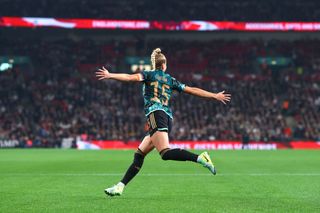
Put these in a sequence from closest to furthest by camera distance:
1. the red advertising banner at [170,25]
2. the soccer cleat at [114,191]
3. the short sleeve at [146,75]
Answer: the short sleeve at [146,75] < the soccer cleat at [114,191] < the red advertising banner at [170,25]

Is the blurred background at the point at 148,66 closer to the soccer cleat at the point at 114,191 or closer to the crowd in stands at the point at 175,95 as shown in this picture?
the crowd in stands at the point at 175,95

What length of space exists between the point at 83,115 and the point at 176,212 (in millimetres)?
36562

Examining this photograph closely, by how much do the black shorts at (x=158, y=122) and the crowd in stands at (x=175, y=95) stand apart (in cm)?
3256

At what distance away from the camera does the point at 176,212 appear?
8.08 m

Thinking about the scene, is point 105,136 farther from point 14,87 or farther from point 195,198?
point 195,198

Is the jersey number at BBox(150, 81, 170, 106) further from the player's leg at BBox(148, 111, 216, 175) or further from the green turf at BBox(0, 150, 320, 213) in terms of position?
the green turf at BBox(0, 150, 320, 213)

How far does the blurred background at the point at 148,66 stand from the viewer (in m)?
43.0

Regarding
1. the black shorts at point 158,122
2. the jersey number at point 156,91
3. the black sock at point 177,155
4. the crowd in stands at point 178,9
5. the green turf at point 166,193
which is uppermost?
the crowd in stands at point 178,9

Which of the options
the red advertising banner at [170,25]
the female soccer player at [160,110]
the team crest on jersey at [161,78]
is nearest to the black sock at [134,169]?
the female soccer player at [160,110]

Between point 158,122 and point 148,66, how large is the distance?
4095 cm

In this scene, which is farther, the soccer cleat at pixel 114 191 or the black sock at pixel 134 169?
the black sock at pixel 134 169

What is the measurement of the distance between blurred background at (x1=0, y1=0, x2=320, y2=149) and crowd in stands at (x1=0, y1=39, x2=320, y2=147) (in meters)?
0.08

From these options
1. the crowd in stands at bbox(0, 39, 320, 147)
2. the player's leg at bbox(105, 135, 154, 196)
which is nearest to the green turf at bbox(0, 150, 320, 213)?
the player's leg at bbox(105, 135, 154, 196)

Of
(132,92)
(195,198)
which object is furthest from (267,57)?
(195,198)
